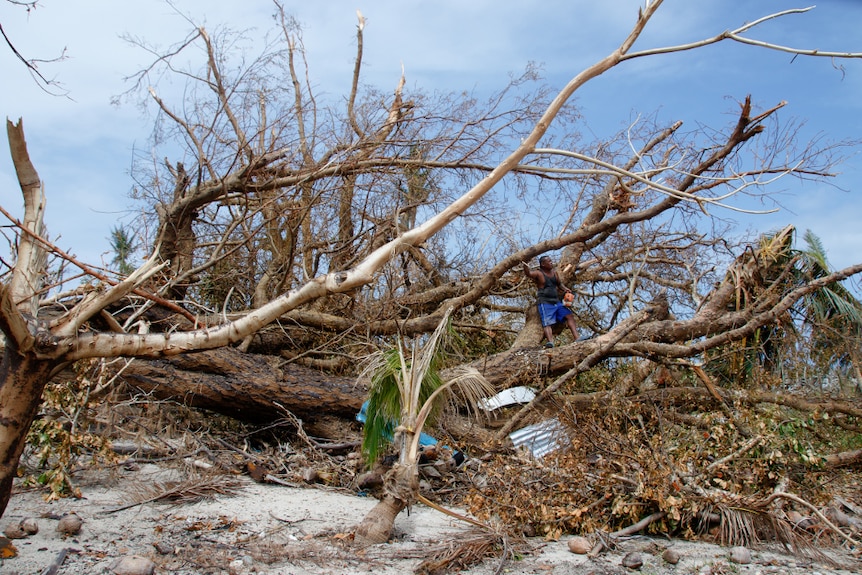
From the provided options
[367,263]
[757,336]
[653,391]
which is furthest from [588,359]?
[367,263]

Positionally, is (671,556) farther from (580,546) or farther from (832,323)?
(832,323)

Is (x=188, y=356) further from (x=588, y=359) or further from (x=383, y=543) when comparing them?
(x=588, y=359)

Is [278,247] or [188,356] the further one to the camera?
[278,247]

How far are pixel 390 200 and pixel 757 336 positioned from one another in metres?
4.51

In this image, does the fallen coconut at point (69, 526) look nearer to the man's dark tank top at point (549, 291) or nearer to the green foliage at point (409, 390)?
the green foliage at point (409, 390)

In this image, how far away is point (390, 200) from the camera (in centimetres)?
878

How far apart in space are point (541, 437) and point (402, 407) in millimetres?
2228

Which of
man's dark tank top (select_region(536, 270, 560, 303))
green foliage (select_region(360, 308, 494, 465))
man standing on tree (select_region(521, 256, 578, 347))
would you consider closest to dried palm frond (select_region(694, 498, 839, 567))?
green foliage (select_region(360, 308, 494, 465))

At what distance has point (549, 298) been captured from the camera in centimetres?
844

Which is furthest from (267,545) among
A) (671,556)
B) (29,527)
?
(671,556)

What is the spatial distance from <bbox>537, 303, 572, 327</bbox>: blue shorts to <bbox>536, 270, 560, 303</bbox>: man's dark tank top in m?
0.10

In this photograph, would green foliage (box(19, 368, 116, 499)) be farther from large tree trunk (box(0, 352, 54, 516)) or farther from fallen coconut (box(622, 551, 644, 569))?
fallen coconut (box(622, 551, 644, 569))

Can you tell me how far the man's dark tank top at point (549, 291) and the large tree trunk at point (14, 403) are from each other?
5650 millimetres

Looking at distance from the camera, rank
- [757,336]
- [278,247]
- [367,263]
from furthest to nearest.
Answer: [278,247], [757,336], [367,263]
